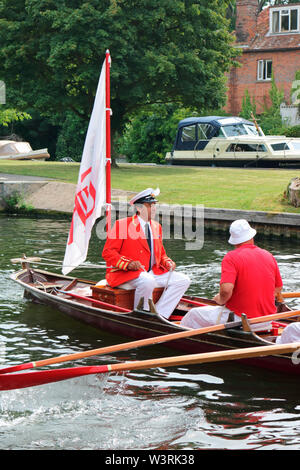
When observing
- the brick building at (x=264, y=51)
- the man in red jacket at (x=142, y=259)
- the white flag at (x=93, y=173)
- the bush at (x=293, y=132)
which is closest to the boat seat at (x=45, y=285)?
the white flag at (x=93, y=173)

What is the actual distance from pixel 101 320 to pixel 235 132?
2436 centimetres

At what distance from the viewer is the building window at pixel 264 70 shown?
41.9 metres

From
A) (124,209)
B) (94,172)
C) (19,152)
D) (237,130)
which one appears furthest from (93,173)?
(19,152)

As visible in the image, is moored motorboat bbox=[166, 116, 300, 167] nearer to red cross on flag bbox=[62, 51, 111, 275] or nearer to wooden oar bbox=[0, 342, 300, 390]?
red cross on flag bbox=[62, 51, 111, 275]

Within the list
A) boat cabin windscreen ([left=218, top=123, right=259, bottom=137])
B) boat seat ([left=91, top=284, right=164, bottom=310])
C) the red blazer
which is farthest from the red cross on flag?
boat cabin windscreen ([left=218, top=123, right=259, bottom=137])

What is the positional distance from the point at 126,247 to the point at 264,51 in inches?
1351

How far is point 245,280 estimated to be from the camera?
816 centimetres

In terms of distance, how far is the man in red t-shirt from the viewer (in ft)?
26.6

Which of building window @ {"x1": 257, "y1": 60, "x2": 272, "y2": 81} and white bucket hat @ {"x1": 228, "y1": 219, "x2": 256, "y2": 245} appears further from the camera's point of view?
building window @ {"x1": 257, "y1": 60, "x2": 272, "y2": 81}

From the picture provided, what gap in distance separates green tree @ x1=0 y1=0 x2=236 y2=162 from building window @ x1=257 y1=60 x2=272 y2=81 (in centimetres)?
1141

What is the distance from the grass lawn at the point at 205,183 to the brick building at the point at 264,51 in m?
13.5

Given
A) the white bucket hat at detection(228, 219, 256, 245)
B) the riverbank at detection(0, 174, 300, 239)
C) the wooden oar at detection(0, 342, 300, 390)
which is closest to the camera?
the wooden oar at detection(0, 342, 300, 390)

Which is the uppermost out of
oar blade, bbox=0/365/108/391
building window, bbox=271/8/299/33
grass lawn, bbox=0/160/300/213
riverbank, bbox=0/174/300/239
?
building window, bbox=271/8/299/33
